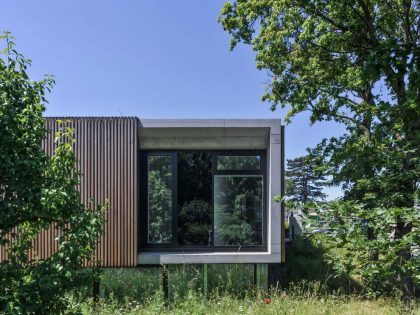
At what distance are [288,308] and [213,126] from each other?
3.86 m

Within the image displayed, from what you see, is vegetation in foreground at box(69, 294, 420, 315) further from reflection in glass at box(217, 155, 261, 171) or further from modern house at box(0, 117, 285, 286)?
reflection in glass at box(217, 155, 261, 171)

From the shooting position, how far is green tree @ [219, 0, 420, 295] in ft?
15.6

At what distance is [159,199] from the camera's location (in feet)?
25.6

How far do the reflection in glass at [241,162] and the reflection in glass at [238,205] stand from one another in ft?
0.75

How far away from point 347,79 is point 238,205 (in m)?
4.67

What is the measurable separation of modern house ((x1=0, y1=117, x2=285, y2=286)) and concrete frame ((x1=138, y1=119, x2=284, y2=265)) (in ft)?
0.07

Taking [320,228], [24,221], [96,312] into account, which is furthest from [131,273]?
[320,228]

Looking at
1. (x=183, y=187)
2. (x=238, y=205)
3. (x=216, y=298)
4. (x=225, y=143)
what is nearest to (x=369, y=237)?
(x=216, y=298)

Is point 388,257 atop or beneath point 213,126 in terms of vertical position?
beneath

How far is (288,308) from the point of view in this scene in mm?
5629

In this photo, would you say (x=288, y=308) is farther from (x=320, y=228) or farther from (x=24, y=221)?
(x=24, y=221)

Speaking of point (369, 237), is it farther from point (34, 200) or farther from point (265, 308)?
point (34, 200)

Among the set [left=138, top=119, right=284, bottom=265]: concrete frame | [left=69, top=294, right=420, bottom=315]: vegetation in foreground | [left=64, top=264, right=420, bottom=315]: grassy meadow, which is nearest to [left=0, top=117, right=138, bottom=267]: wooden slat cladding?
[left=138, top=119, right=284, bottom=265]: concrete frame

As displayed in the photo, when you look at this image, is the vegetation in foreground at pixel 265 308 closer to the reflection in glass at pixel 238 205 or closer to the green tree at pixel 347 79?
the green tree at pixel 347 79
